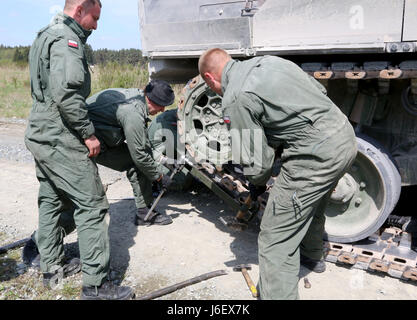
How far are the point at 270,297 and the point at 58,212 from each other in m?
1.90

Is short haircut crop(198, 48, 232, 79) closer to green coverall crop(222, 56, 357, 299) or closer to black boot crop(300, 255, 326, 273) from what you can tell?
green coverall crop(222, 56, 357, 299)

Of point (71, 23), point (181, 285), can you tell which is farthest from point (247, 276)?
point (71, 23)

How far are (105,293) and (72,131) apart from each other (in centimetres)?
128

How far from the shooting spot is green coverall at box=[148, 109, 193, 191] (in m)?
5.24

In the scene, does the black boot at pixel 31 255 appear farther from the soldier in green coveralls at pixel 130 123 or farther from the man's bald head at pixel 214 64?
the man's bald head at pixel 214 64

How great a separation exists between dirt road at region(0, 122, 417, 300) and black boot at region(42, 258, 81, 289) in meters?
0.33

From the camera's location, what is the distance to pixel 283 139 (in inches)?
113

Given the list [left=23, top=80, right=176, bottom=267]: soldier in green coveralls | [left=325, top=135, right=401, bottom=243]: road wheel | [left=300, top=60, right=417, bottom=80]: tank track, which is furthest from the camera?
[left=23, top=80, right=176, bottom=267]: soldier in green coveralls

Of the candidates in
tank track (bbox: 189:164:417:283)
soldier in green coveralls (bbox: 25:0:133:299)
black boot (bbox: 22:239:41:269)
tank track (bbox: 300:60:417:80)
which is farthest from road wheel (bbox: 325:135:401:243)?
black boot (bbox: 22:239:41:269)

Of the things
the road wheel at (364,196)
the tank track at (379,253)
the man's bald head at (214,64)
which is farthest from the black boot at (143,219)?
the man's bald head at (214,64)

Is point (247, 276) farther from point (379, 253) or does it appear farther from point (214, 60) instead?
point (214, 60)

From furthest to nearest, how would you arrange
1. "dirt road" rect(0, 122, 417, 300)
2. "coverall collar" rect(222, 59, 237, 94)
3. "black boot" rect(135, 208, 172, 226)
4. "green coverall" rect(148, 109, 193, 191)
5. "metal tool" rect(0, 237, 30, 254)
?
"green coverall" rect(148, 109, 193, 191) < "black boot" rect(135, 208, 172, 226) < "metal tool" rect(0, 237, 30, 254) < "dirt road" rect(0, 122, 417, 300) < "coverall collar" rect(222, 59, 237, 94)

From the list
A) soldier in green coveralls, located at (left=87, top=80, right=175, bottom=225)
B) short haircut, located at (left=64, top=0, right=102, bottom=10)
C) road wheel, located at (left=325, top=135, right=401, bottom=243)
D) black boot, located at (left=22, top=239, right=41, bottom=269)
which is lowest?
black boot, located at (left=22, top=239, right=41, bottom=269)

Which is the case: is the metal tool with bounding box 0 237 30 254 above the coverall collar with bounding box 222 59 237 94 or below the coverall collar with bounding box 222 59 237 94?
below
